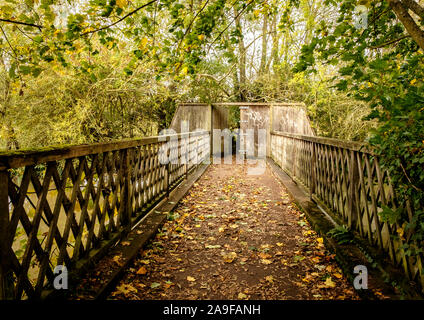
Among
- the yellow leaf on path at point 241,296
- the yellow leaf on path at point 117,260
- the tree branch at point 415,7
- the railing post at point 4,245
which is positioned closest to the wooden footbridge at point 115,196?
the railing post at point 4,245

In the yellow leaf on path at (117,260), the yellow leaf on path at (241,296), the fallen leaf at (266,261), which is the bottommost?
the yellow leaf on path at (241,296)

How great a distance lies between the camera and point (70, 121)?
Answer: 9930 millimetres

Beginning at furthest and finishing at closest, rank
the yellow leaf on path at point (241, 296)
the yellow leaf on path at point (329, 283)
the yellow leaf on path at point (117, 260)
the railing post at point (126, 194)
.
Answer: the railing post at point (126, 194)
the yellow leaf on path at point (117, 260)
the yellow leaf on path at point (329, 283)
the yellow leaf on path at point (241, 296)

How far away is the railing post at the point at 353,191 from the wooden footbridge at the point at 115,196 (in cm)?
1

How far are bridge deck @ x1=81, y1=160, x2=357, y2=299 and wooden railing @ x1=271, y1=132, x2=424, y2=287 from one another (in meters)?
0.56

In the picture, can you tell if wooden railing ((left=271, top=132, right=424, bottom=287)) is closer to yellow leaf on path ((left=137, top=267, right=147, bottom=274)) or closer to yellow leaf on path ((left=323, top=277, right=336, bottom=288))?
yellow leaf on path ((left=323, top=277, right=336, bottom=288))

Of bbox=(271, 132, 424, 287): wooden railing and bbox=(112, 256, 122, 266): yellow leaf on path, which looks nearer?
bbox=(271, 132, 424, 287): wooden railing

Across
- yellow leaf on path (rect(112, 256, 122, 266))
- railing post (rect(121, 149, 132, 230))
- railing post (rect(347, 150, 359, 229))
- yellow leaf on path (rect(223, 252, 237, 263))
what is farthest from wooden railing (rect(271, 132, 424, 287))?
railing post (rect(121, 149, 132, 230))

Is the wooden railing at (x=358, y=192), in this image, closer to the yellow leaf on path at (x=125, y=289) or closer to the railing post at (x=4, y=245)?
the yellow leaf on path at (x=125, y=289)

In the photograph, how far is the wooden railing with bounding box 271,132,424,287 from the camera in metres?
2.67

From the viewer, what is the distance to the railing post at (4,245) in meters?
1.79

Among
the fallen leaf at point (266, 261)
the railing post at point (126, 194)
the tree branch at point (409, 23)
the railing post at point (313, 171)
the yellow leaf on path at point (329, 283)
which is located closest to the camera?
the tree branch at point (409, 23)

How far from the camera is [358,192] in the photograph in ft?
11.8
